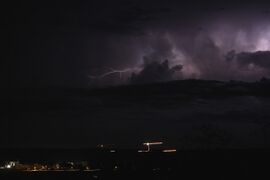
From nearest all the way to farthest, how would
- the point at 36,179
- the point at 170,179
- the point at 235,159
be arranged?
the point at 170,179, the point at 36,179, the point at 235,159

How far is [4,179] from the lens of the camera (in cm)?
12862

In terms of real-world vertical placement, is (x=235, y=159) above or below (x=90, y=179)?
above

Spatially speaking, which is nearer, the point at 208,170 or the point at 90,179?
the point at 90,179

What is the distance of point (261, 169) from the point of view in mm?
147250

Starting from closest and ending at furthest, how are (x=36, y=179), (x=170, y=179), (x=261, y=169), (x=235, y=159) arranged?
(x=170, y=179)
(x=36, y=179)
(x=261, y=169)
(x=235, y=159)

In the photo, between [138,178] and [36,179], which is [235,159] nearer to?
[138,178]

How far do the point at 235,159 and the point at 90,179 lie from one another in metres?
74.8

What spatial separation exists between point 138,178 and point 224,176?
66.7 feet

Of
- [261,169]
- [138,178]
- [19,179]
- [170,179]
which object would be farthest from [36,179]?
[261,169]

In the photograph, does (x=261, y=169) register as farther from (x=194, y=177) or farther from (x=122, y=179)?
(x=122, y=179)

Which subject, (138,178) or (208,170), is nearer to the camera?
(138,178)

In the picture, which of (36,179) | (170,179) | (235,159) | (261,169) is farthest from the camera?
(235,159)

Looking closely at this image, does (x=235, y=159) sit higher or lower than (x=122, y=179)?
higher

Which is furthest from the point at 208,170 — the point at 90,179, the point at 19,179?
the point at 19,179
